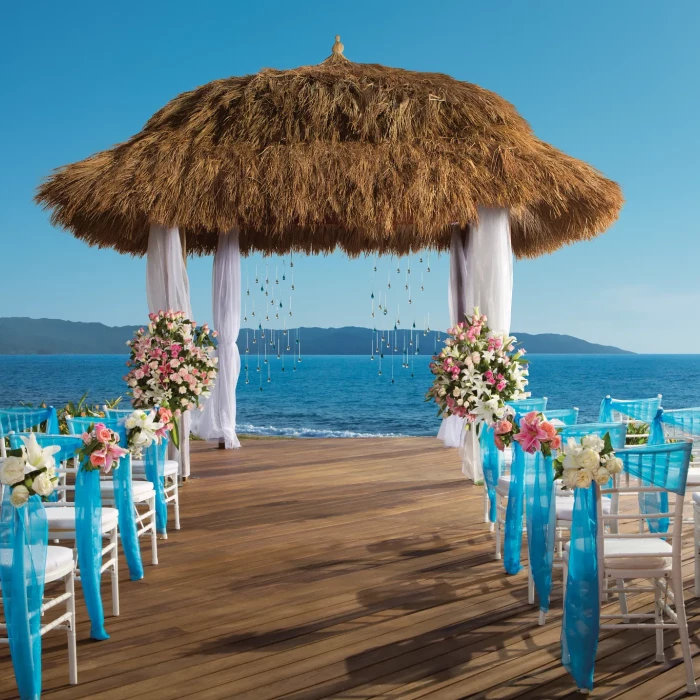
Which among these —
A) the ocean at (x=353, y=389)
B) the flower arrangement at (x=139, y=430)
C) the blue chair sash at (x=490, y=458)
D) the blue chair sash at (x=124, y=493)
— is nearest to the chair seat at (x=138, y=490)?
the blue chair sash at (x=124, y=493)

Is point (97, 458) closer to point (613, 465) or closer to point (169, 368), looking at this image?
point (613, 465)

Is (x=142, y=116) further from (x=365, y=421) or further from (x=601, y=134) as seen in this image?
(x=601, y=134)

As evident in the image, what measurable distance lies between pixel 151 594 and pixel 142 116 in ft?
75.1

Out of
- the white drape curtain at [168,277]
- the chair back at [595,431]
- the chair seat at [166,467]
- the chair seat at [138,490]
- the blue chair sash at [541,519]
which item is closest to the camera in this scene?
the chair back at [595,431]

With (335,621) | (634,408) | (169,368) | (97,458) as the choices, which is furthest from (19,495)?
(634,408)

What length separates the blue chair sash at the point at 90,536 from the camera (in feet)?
9.84

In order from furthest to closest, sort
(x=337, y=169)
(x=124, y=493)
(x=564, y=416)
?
1. (x=337, y=169)
2. (x=564, y=416)
3. (x=124, y=493)

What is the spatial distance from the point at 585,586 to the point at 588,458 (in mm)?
472

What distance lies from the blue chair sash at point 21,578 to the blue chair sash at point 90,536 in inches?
17.2

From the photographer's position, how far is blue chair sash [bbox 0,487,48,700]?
2.52 meters

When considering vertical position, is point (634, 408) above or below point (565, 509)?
above

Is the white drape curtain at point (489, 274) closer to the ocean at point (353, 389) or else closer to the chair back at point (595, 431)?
the chair back at point (595, 431)

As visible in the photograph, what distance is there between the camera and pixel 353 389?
38125 mm

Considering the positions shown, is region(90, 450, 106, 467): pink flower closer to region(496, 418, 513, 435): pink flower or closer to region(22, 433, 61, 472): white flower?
region(22, 433, 61, 472): white flower
